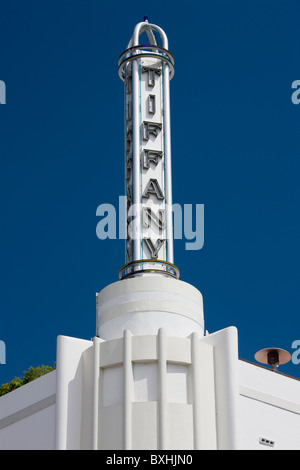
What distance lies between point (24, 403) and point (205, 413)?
6328 mm

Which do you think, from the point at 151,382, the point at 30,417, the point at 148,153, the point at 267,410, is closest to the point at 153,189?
the point at 148,153

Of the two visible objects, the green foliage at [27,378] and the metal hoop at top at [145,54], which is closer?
the metal hoop at top at [145,54]

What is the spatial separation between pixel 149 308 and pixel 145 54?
10178 mm

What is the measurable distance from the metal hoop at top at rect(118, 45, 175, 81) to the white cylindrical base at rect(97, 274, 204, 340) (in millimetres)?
8744

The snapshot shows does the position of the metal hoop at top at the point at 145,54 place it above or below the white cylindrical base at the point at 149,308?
above

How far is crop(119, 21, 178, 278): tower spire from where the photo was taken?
32.2 metres

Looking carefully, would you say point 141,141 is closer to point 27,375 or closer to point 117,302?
point 117,302

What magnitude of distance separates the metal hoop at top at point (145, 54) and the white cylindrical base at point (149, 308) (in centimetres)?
874

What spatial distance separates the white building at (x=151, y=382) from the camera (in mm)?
27219

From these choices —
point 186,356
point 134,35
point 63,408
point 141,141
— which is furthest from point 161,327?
point 134,35

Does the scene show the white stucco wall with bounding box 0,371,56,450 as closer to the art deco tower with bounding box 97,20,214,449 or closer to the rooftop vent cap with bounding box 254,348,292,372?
the art deco tower with bounding box 97,20,214,449

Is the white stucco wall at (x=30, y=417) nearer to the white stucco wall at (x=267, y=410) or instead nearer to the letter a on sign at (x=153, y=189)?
the white stucco wall at (x=267, y=410)

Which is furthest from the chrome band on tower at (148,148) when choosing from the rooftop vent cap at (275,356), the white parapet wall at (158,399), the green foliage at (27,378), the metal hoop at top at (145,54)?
the green foliage at (27,378)

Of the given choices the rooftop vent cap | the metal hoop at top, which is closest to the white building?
the rooftop vent cap
